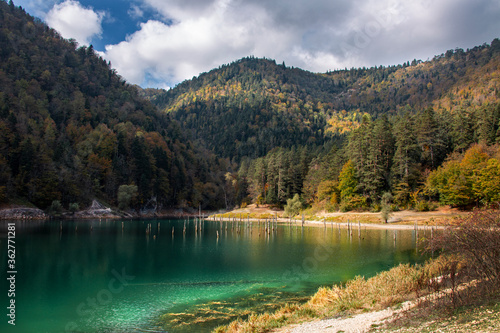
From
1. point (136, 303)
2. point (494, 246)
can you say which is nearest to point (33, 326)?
point (136, 303)

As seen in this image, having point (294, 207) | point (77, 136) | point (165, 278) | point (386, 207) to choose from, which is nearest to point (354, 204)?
point (386, 207)

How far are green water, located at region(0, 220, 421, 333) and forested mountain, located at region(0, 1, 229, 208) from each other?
41457 mm

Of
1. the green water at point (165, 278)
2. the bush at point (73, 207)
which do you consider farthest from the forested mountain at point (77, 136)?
the green water at point (165, 278)

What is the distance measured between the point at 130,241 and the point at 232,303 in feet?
103

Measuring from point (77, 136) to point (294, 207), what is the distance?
67559 millimetres

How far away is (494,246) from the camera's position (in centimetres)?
1012

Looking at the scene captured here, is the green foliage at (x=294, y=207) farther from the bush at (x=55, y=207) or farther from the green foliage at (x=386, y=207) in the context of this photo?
the bush at (x=55, y=207)

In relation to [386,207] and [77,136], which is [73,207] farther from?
[386,207]

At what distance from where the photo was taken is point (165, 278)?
2442 centimetres

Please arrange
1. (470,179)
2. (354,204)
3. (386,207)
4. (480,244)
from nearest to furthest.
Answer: (480,244), (470,179), (386,207), (354,204)

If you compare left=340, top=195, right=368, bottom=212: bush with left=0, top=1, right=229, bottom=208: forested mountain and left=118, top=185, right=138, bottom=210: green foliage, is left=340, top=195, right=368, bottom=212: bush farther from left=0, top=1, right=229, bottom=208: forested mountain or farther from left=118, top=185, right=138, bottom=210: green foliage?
left=0, top=1, right=229, bottom=208: forested mountain

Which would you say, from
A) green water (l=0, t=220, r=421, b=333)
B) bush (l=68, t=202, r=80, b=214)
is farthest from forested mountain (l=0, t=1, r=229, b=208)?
green water (l=0, t=220, r=421, b=333)

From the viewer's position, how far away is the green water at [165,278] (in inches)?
624

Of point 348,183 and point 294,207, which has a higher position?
point 348,183
